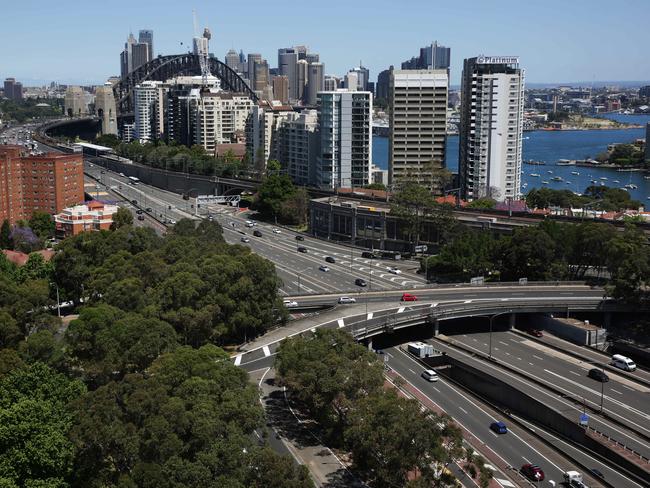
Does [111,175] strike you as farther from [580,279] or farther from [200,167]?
[580,279]

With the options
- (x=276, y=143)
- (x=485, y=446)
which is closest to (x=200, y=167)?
(x=276, y=143)

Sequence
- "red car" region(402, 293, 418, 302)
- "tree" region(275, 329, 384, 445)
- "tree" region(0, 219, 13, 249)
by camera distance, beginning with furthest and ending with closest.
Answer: "tree" region(0, 219, 13, 249) → "red car" region(402, 293, 418, 302) → "tree" region(275, 329, 384, 445)

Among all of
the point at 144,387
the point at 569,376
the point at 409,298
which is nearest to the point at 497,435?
the point at 569,376

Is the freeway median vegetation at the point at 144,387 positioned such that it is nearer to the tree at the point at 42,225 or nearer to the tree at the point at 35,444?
the tree at the point at 35,444

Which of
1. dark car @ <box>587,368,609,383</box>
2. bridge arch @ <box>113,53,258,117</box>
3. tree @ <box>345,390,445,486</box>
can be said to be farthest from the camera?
bridge arch @ <box>113,53,258,117</box>

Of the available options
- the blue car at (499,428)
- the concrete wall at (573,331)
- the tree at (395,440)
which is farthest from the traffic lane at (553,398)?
the tree at (395,440)

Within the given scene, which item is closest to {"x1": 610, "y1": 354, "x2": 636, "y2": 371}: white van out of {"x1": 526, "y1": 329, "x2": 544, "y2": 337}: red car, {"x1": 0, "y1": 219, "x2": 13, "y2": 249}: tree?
{"x1": 526, "y1": 329, "x2": 544, "y2": 337}: red car

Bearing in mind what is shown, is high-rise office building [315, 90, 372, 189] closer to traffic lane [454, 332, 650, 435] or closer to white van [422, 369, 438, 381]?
traffic lane [454, 332, 650, 435]
